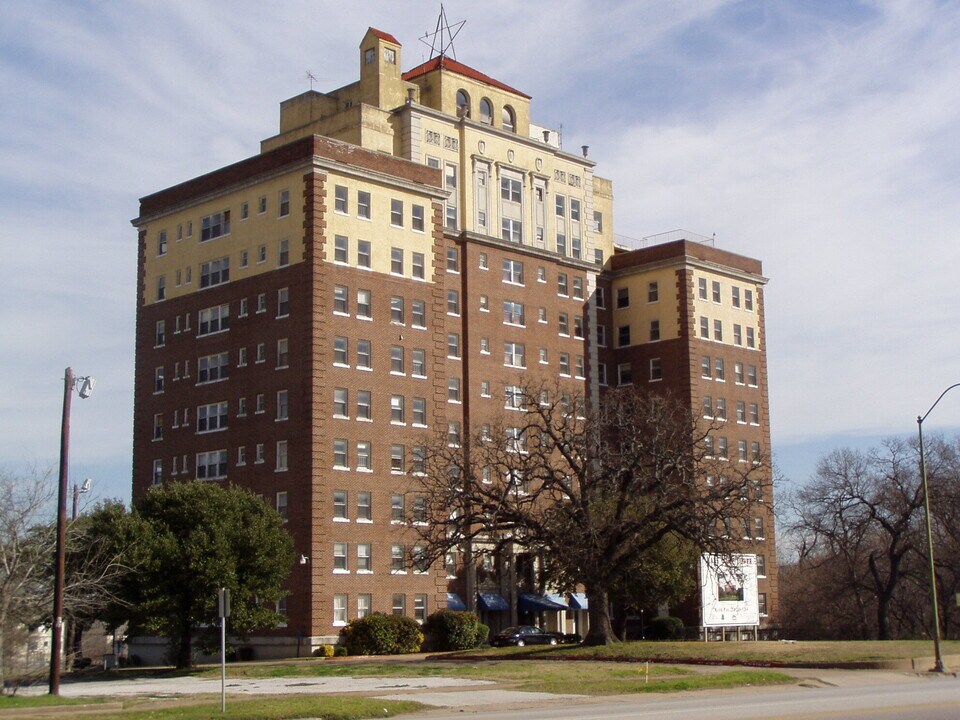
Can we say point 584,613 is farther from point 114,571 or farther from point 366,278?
point 114,571

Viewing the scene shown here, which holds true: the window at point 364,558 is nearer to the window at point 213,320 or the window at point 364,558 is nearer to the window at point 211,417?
the window at point 211,417

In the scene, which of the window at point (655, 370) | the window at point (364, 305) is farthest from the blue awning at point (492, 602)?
the window at point (655, 370)

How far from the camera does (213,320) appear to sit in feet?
259

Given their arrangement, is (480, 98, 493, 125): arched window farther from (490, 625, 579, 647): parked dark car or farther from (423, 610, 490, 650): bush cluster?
(423, 610, 490, 650): bush cluster

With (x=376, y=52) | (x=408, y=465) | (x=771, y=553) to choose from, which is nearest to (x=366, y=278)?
(x=408, y=465)

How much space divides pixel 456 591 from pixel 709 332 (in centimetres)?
3060

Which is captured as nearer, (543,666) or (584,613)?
(543,666)

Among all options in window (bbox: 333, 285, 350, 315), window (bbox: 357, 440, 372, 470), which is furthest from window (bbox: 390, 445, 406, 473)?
window (bbox: 333, 285, 350, 315)

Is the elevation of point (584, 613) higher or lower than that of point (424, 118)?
lower

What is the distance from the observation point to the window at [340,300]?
73750 millimetres

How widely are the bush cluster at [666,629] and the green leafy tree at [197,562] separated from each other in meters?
34.5

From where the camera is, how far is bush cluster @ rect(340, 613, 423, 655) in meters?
67.7

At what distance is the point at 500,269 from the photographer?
87.4 m

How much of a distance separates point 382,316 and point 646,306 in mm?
28300
